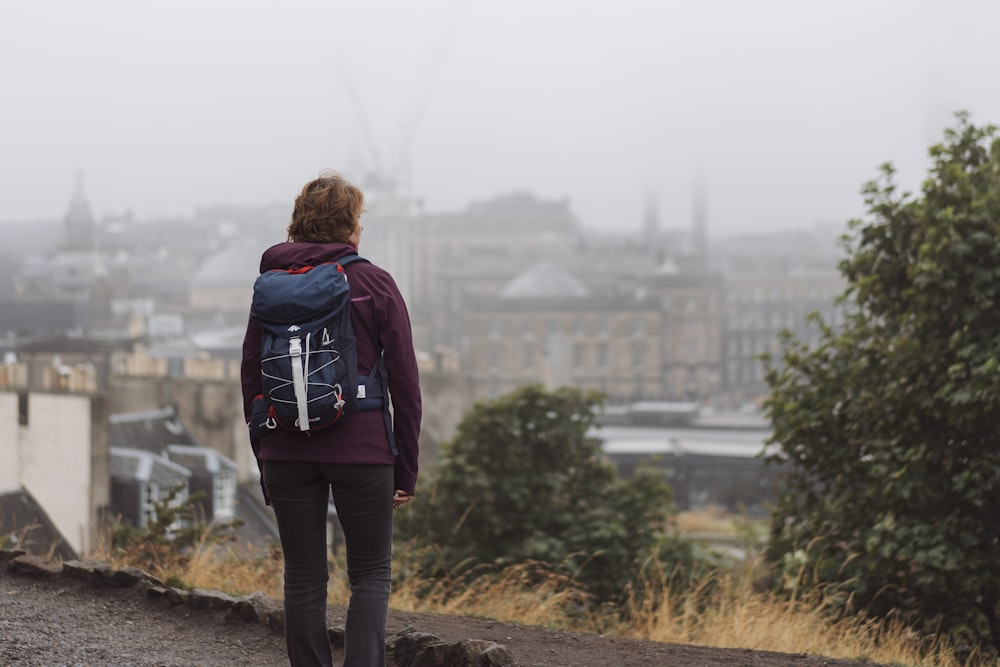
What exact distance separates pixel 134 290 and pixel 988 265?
300 feet

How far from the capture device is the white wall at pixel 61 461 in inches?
878

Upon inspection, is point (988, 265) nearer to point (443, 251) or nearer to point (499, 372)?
point (499, 372)

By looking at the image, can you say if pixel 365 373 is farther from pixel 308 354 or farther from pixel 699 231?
pixel 699 231

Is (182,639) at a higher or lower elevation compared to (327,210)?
lower

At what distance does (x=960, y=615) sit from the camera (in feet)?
26.6

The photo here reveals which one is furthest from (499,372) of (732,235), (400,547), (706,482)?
(400,547)

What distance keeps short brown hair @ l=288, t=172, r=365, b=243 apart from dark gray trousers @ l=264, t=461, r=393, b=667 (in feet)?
2.27

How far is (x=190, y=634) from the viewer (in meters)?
4.84

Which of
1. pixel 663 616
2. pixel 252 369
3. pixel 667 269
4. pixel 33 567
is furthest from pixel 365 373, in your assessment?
pixel 667 269

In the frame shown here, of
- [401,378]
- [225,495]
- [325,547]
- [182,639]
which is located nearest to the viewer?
[401,378]

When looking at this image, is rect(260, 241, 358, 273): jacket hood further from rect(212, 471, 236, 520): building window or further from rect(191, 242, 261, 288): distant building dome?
rect(191, 242, 261, 288): distant building dome

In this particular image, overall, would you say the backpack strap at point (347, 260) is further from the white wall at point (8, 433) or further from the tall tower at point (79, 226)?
the tall tower at point (79, 226)

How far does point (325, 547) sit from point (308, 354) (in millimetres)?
654

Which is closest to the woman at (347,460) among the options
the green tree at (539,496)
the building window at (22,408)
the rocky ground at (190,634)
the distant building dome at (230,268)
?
the rocky ground at (190,634)
